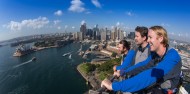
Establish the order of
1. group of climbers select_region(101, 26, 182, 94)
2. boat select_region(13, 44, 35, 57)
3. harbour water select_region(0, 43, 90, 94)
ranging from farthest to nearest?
1. boat select_region(13, 44, 35, 57)
2. harbour water select_region(0, 43, 90, 94)
3. group of climbers select_region(101, 26, 182, 94)

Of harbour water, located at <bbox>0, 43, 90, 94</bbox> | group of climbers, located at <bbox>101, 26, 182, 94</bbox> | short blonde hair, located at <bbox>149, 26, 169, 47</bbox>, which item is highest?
short blonde hair, located at <bbox>149, 26, 169, 47</bbox>

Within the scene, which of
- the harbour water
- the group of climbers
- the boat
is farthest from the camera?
the boat

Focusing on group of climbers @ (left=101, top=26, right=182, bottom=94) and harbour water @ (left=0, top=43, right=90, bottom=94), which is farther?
harbour water @ (left=0, top=43, right=90, bottom=94)

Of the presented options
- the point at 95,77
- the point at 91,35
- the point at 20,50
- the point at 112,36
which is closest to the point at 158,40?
the point at 95,77

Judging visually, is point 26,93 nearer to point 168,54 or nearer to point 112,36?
point 168,54

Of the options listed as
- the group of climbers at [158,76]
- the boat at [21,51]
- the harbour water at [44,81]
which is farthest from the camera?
the boat at [21,51]

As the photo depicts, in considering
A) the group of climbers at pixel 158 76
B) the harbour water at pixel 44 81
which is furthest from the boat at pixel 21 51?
the group of climbers at pixel 158 76

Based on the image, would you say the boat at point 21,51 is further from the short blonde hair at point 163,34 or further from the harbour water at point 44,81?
the short blonde hair at point 163,34

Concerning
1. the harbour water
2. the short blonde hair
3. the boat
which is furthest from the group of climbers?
the boat

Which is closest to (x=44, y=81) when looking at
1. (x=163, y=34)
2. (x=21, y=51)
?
(x=163, y=34)

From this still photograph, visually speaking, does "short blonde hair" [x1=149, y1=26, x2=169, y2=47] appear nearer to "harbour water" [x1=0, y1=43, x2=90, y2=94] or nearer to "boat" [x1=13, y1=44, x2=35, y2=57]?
"harbour water" [x1=0, y1=43, x2=90, y2=94]

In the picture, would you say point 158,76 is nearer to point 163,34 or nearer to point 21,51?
point 163,34
